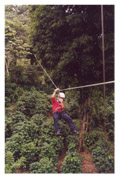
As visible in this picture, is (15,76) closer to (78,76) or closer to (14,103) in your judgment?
(14,103)

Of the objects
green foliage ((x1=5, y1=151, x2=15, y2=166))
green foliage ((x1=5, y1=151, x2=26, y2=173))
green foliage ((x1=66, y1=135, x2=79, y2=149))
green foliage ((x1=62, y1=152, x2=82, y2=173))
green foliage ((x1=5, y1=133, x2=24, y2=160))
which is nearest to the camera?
green foliage ((x1=5, y1=151, x2=26, y2=173))

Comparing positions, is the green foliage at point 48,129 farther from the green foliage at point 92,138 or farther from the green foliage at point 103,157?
the green foliage at point 103,157

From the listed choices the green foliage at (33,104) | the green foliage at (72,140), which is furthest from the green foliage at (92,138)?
the green foliage at (33,104)

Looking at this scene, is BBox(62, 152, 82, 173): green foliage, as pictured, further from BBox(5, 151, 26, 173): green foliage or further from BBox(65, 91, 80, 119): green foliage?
BBox(65, 91, 80, 119): green foliage

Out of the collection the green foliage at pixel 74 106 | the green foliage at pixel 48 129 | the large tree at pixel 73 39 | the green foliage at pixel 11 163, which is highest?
the large tree at pixel 73 39

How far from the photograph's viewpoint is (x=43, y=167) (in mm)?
4832

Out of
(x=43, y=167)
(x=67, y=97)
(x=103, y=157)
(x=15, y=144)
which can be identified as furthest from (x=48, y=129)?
(x=103, y=157)

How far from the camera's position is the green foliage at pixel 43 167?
483 cm

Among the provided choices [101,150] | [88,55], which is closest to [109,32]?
[88,55]

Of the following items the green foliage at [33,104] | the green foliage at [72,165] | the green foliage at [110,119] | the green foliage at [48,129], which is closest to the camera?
the green foliage at [72,165]

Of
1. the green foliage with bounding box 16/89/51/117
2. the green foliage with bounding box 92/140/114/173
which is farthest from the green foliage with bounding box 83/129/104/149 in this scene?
the green foliage with bounding box 16/89/51/117

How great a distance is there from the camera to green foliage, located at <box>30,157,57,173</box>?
4828mm

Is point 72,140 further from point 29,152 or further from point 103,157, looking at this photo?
point 29,152

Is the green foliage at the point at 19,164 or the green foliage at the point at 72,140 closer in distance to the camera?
the green foliage at the point at 19,164
